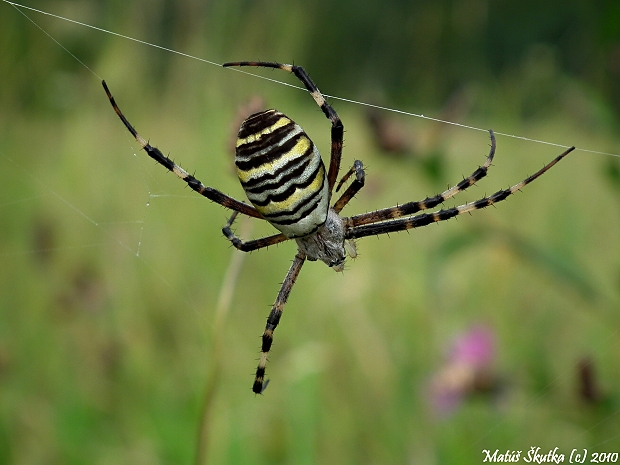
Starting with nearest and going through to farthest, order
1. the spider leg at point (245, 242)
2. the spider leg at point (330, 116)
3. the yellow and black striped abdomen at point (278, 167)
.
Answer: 1. the yellow and black striped abdomen at point (278, 167)
2. the spider leg at point (330, 116)
3. the spider leg at point (245, 242)

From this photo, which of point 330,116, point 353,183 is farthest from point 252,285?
point 330,116

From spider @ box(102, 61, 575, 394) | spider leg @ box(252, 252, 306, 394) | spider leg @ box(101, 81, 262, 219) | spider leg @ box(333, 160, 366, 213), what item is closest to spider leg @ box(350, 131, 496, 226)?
spider @ box(102, 61, 575, 394)

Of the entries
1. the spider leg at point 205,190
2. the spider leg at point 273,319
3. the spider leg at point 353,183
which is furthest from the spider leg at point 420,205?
the spider leg at point 205,190

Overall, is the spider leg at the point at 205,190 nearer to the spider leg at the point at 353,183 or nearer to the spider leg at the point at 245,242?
the spider leg at the point at 245,242

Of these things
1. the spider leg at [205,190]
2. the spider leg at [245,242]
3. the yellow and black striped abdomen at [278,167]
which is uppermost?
the spider leg at [205,190]

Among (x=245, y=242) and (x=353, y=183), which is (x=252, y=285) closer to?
(x=245, y=242)

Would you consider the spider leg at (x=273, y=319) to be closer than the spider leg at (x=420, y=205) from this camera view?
No

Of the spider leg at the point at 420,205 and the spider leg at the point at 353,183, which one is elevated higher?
the spider leg at the point at 420,205

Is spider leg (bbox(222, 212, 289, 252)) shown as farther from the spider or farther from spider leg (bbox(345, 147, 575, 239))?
spider leg (bbox(345, 147, 575, 239))

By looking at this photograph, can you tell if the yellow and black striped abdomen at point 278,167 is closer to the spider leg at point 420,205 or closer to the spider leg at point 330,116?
the spider leg at point 330,116

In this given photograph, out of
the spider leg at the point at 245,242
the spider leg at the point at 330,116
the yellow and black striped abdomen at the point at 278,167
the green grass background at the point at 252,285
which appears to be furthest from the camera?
the green grass background at the point at 252,285
